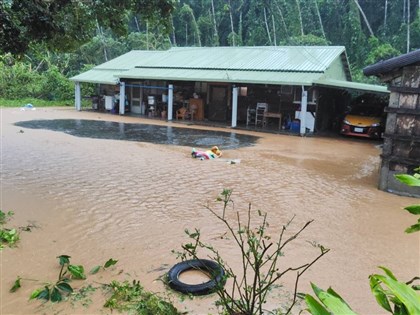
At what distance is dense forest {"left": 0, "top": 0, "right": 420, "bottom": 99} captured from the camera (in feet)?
94.8

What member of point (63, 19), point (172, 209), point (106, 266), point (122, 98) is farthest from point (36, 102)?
point (106, 266)

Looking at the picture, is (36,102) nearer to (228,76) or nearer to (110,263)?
(228,76)

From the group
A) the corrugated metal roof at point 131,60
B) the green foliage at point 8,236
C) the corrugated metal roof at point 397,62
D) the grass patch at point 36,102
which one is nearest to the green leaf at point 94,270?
the green foliage at point 8,236

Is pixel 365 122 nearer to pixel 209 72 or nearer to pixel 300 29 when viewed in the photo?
pixel 209 72

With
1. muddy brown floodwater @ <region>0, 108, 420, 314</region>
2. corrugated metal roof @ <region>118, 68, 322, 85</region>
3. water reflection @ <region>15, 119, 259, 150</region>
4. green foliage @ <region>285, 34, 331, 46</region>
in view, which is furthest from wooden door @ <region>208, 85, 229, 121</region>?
green foliage @ <region>285, 34, 331, 46</region>

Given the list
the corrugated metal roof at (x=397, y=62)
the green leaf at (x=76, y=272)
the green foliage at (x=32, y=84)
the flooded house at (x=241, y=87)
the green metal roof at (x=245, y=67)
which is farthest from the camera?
the green foliage at (x=32, y=84)

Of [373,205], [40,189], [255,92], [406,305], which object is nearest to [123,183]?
[40,189]

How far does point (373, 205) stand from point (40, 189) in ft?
19.7

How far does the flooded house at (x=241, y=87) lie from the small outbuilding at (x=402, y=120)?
7.94 meters

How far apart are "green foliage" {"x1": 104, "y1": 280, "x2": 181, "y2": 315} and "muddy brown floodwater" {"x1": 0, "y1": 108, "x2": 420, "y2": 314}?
145 mm

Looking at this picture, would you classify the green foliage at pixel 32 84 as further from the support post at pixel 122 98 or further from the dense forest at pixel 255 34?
the support post at pixel 122 98

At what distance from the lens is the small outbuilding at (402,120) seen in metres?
7.40

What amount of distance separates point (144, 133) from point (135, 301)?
40.0 ft

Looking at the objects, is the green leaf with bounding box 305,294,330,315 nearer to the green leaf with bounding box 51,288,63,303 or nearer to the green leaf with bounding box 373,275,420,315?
the green leaf with bounding box 373,275,420,315
